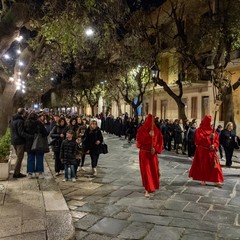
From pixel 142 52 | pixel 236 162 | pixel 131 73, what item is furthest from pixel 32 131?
pixel 131 73

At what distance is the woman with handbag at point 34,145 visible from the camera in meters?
9.20

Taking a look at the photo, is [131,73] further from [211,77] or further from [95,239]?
[95,239]

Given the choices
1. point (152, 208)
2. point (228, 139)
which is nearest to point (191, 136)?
point (228, 139)

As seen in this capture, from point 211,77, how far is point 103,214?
32.0 feet

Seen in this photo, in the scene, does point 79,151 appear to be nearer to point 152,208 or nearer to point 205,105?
point 152,208

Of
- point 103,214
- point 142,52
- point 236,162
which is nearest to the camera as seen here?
point 103,214

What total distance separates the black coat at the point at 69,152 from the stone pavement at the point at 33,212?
0.73 meters

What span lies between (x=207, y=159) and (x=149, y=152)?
197 cm

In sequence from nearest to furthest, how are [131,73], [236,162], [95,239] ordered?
[95,239] → [236,162] → [131,73]

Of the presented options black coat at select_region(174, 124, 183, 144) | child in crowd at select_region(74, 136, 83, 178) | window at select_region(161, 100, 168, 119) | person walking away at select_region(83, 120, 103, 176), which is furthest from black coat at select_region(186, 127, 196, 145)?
window at select_region(161, 100, 168, 119)

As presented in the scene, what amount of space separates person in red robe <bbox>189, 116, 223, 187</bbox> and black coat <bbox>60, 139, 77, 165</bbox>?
3.15 m

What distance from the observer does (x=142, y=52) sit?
61.4 ft

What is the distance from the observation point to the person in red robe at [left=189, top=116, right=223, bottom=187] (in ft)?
29.0

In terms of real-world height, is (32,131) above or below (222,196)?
above
